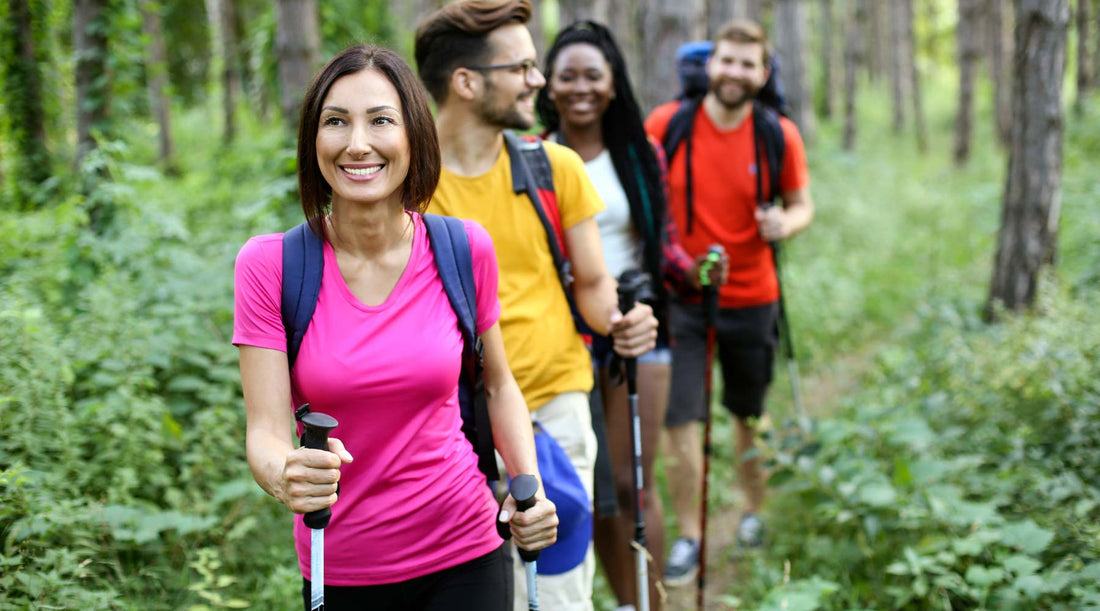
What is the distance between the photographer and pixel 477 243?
7.57 feet

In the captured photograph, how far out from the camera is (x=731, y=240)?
4672 mm

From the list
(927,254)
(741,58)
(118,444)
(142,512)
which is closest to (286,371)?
(142,512)

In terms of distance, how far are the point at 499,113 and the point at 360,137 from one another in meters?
0.96

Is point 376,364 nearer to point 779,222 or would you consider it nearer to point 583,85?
point 583,85

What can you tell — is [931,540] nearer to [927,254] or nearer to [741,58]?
[741,58]

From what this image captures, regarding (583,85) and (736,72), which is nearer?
(583,85)

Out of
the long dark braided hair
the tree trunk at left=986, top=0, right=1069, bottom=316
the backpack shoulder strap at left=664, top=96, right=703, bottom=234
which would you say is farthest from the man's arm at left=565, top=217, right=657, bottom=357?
the tree trunk at left=986, top=0, right=1069, bottom=316

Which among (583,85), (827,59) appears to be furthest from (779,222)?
(827,59)

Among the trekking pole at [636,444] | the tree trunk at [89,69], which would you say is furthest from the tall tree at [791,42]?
the trekking pole at [636,444]

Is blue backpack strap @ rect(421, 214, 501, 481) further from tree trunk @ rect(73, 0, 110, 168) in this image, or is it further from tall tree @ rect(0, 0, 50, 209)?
tall tree @ rect(0, 0, 50, 209)

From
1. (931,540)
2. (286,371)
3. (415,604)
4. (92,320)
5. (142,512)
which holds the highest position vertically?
(286,371)

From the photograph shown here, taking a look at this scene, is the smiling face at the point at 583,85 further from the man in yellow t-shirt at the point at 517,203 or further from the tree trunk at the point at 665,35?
the tree trunk at the point at 665,35

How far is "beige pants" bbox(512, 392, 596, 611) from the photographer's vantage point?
276cm

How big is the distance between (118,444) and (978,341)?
5.41 meters
